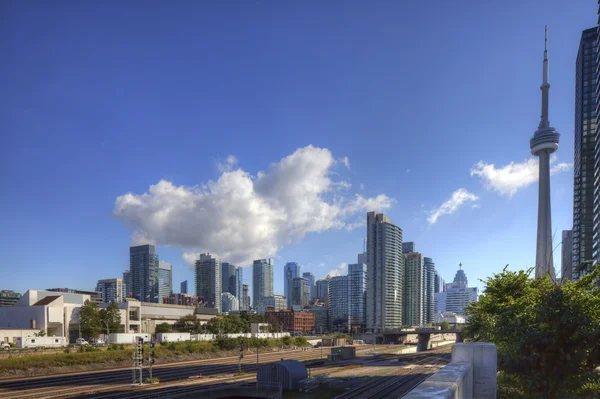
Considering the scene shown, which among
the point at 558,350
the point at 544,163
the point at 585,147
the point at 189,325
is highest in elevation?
the point at 585,147

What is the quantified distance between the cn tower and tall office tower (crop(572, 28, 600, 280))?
10.6 m

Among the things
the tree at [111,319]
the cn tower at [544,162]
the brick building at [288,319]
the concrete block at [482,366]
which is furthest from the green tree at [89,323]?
the cn tower at [544,162]

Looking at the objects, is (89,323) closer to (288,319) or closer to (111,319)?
(111,319)

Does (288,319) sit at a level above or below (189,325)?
below

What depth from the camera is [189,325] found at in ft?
382

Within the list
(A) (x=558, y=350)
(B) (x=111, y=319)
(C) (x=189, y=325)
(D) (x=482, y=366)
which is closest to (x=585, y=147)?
(C) (x=189, y=325)

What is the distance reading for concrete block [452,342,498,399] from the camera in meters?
8.39

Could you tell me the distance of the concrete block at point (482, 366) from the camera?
839cm

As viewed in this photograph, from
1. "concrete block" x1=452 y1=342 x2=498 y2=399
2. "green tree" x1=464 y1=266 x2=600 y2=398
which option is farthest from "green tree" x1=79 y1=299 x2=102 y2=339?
"concrete block" x1=452 y1=342 x2=498 y2=399

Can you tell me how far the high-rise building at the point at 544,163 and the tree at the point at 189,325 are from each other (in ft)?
388

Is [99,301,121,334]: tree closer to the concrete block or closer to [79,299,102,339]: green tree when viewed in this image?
[79,299,102,339]: green tree

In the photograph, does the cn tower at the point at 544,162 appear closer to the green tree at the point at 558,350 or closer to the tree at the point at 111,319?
the tree at the point at 111,319

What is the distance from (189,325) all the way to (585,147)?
545 feet

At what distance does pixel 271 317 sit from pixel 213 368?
125491mm
